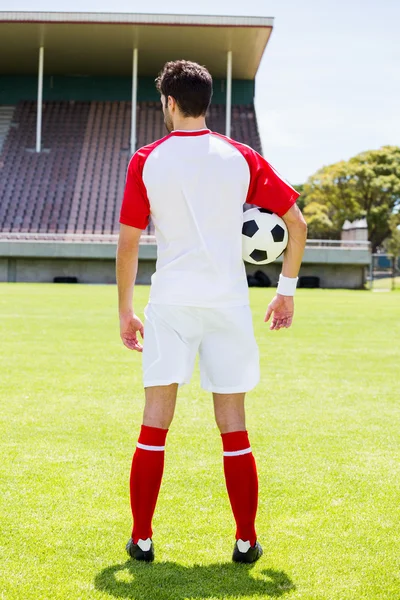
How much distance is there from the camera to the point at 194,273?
10.5 ft

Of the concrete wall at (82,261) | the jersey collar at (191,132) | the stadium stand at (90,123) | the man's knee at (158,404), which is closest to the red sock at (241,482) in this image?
the man's knee at (158,404)

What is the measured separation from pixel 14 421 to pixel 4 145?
1390 inches

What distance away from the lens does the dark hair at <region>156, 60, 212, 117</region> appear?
3114 millimetres

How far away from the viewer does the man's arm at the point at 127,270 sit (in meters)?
3.24

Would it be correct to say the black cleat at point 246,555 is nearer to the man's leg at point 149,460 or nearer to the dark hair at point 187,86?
the man's leg at point 149,460

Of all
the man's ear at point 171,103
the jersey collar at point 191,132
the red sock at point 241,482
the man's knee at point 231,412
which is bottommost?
the red sock at point 241,482

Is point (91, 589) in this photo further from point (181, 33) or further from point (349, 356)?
point (181, 33)

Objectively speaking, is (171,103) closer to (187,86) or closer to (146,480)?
(187,86)

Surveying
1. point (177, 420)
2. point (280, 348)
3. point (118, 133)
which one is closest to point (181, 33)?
point (118, 133)

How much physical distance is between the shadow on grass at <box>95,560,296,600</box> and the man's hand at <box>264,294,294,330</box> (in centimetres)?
108

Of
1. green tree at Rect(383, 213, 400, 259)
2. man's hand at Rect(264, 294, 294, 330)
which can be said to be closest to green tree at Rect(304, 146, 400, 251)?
green tree at Rect(383, 213, 400, 259)

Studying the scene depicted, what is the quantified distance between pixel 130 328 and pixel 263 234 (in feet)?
2.37

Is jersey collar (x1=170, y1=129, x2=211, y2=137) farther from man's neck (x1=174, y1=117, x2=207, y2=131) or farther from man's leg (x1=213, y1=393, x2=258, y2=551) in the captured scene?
man's leg (x1=213, y1=393, x2=258, y2=551)

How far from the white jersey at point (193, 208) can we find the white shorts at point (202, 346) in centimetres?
6
